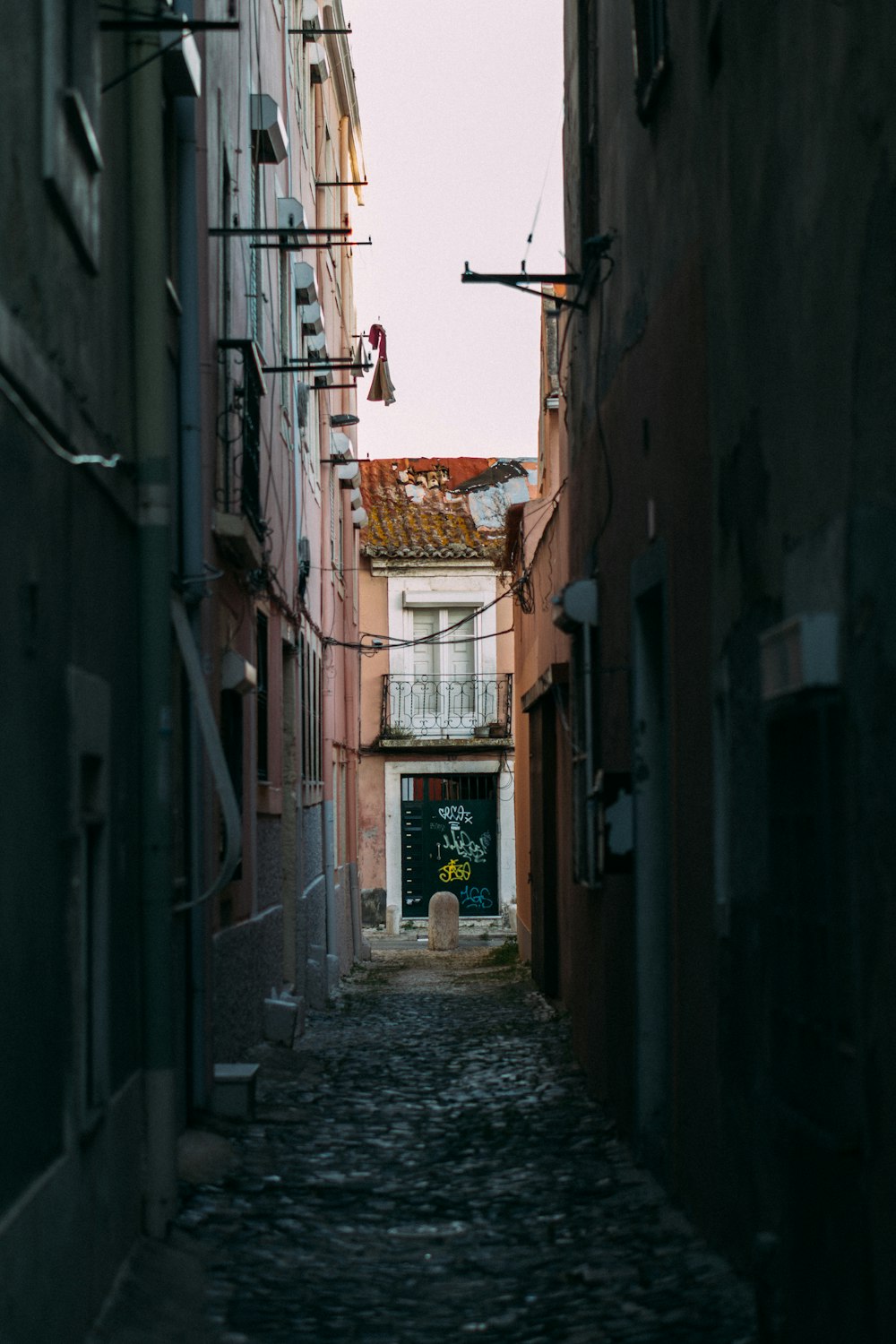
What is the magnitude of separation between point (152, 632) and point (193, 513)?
2202mm

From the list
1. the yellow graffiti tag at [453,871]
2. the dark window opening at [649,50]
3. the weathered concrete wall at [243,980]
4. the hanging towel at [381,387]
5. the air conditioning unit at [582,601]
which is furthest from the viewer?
the yellow graffiti tag at [453,871]

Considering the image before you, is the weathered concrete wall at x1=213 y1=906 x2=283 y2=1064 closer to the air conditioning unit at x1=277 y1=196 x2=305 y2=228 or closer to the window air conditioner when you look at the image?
the air conditioning unit at x1=277 y1=196 x2=305 y2=228

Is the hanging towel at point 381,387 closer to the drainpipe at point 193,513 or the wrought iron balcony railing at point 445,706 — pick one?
the wrought iron balcony railing at point 445,706

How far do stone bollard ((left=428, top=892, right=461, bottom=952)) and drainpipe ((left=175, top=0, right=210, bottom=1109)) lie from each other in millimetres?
18603

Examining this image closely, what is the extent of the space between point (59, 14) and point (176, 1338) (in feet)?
13.8

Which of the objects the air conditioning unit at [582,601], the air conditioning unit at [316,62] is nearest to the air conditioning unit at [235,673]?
the air conditioning unit at [582,601]

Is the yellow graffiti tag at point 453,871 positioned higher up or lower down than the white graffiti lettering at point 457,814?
lower down

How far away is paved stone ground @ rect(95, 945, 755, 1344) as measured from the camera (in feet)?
19.7

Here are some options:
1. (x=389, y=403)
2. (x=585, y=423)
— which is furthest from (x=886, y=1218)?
(x=389, y=403)

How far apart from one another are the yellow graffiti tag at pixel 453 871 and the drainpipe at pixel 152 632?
89.6ft

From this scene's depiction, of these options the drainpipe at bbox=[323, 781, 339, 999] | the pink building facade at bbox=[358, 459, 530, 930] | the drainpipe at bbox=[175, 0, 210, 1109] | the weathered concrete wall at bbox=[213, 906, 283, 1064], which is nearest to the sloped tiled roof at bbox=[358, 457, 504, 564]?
the pink building facade at bbox=[358, 459, 530, 930]

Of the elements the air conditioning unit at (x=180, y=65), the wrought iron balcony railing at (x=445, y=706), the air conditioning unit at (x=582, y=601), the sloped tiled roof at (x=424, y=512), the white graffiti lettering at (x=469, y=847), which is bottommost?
the white graffiti lettering at (x=469, y=847)

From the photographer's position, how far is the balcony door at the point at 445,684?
35312 mm

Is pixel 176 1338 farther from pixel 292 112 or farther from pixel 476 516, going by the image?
pixel 476 516
